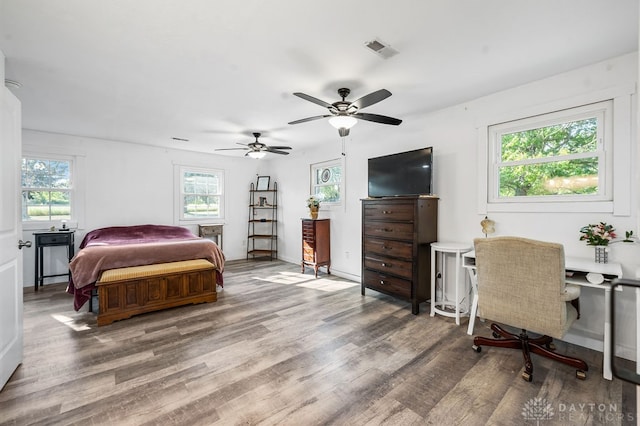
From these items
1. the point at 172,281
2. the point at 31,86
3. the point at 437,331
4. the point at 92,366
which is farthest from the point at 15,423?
the point at 437,331

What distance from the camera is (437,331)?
2.88 m

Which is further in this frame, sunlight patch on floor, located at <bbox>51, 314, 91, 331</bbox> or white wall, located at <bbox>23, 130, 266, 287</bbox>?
white wall, located at <bbox>23, 130, 266, 287</bbox>

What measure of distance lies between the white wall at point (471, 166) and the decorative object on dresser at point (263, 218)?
5.57ft

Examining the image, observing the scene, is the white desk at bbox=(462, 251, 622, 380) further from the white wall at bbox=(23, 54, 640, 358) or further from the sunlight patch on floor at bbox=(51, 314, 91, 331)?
the sunlight patch on floor at bbox=(51, 314, 91, 331)

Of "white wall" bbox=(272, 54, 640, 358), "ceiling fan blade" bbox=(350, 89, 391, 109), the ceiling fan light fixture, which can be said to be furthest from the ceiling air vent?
"white wall" bbox=(272, 54, 640, 358)

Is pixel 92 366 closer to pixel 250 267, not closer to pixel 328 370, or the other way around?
pixel 328 370

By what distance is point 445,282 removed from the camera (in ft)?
11.7

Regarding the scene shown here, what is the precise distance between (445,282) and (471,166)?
146cm

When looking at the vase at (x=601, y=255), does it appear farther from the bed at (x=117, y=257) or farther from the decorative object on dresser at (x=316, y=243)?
the bed at (x=117, y=257)

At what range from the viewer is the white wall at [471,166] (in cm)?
238

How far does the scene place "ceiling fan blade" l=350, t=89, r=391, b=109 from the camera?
2417 mm

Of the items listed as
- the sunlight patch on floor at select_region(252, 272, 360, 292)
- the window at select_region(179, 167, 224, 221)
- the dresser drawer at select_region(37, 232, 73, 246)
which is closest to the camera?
the dresser drawer at select_region(37, 232, 73, 246)

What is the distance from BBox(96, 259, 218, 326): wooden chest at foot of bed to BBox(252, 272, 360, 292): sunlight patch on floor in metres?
1.26

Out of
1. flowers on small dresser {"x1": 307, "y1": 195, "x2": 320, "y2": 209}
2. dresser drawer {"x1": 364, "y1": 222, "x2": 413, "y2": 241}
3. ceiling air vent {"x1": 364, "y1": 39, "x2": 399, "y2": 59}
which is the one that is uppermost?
ceiling air vent {"x1": 364, "y1": 39, "x2": 399, "y2": 59}
